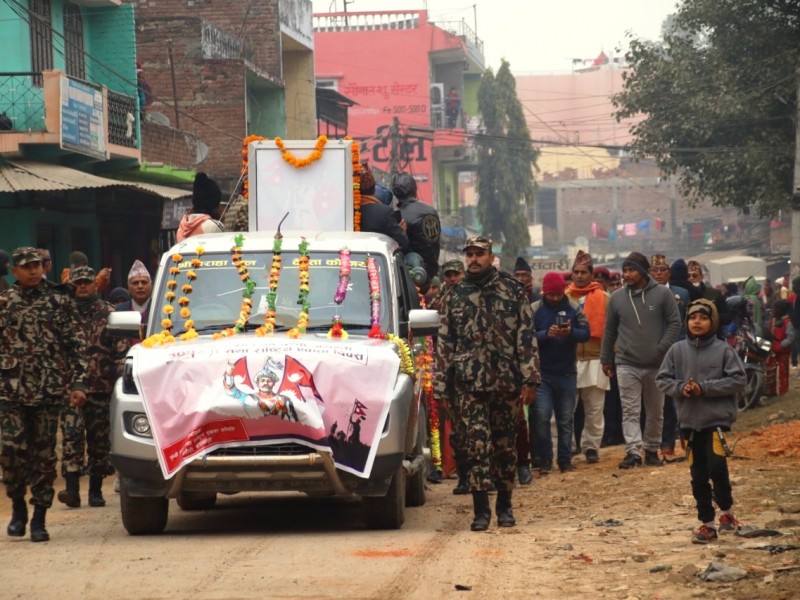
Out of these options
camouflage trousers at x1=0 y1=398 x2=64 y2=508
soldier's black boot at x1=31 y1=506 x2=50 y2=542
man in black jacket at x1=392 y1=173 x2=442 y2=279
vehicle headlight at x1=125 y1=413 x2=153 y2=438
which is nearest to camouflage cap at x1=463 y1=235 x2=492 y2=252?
vehicle headlight at x1=125 y1=413 x2=153 y2=438

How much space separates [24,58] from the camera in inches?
905

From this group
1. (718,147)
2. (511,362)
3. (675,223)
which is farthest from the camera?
(675,223)

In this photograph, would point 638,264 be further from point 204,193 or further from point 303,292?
point 303,292

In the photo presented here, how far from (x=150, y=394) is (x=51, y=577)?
168 centimetres

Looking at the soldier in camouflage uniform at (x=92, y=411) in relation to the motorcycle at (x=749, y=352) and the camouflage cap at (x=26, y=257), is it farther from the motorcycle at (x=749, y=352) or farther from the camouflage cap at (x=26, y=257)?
the motorcycle at (x=749, y=352)

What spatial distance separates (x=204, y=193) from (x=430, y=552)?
5.78 metres

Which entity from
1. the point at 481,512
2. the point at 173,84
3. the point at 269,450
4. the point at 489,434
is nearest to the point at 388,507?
the point at 481,512

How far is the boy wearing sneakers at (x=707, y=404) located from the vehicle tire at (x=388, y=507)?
6.11 ft

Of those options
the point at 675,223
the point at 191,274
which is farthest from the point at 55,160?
the point at 675,223

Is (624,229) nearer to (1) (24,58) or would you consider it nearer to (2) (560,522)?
(1) (24,58)

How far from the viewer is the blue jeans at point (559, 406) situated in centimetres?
1385

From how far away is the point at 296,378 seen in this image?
9.38 meters

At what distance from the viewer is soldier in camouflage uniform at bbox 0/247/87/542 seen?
9.92m

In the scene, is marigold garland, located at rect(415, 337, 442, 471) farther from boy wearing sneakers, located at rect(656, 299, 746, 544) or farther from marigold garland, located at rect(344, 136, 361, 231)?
boy wearing sneakers, located at rect(656, 299, 746, 544)
